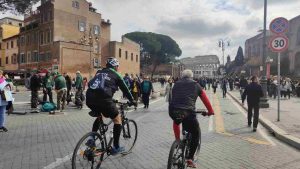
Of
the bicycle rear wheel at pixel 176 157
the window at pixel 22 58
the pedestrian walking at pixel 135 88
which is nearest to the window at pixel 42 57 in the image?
the window at pixel 22 58

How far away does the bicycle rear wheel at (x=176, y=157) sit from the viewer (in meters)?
5.20

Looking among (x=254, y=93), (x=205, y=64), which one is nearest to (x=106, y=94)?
(x=254, y=93)

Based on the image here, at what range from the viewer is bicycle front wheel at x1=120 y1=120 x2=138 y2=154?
7203 millimetres

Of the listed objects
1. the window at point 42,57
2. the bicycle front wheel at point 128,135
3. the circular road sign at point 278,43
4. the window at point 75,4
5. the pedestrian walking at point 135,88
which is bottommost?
the bicycle front wheel at point 128,135

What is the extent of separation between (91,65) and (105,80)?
179 ft

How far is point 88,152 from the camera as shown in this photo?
5.68 metres

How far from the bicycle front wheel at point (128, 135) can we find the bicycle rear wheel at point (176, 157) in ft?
5.86

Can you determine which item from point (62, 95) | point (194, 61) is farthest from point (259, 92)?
point (194, 61)

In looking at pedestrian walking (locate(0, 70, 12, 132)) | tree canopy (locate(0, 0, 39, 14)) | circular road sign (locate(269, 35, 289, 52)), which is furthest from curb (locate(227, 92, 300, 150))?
tree canopy (locate(0, 0, 39, 14))

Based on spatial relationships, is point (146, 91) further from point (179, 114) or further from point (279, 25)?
point (179, 114)

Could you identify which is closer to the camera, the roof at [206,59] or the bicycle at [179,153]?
the bicycle at [179,153]

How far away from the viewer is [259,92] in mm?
11852

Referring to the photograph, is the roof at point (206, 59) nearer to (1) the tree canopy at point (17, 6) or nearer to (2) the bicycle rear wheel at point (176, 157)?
(1) the tree canopy at point (17, 6)

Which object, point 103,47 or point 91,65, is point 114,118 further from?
point 103,47
